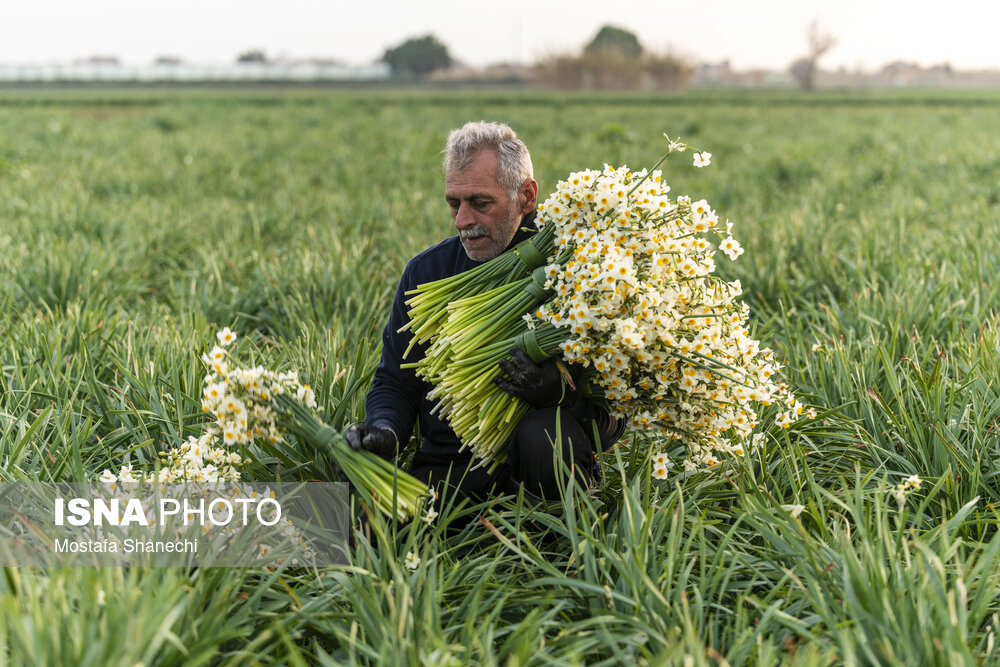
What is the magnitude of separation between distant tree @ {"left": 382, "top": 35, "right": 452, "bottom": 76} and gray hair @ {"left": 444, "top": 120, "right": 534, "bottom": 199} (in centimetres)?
10972

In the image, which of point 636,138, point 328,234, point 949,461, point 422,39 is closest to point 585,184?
point 949,461

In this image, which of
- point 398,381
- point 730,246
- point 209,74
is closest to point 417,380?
point 398,381

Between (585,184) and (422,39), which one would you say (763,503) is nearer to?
(585,184)

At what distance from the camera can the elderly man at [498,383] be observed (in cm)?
244

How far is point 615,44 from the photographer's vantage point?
94500mm

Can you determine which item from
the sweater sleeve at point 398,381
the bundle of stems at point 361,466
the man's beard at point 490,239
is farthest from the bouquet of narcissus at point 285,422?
the man's beard at point 490,239

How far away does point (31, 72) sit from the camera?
78812 mm

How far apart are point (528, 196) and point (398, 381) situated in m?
0.85

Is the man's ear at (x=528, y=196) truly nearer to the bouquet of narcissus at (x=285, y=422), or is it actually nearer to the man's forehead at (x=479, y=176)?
the man's forehead at (x=479, y=176)

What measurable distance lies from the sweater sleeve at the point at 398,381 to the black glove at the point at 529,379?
1.69ft

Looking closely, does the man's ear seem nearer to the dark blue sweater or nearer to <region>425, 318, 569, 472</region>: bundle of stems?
the dark blue sweater

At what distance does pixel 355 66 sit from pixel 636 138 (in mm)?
92514

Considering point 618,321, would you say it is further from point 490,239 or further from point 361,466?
point 361,466

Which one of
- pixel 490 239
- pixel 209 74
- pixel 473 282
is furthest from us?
pixel 209 74
